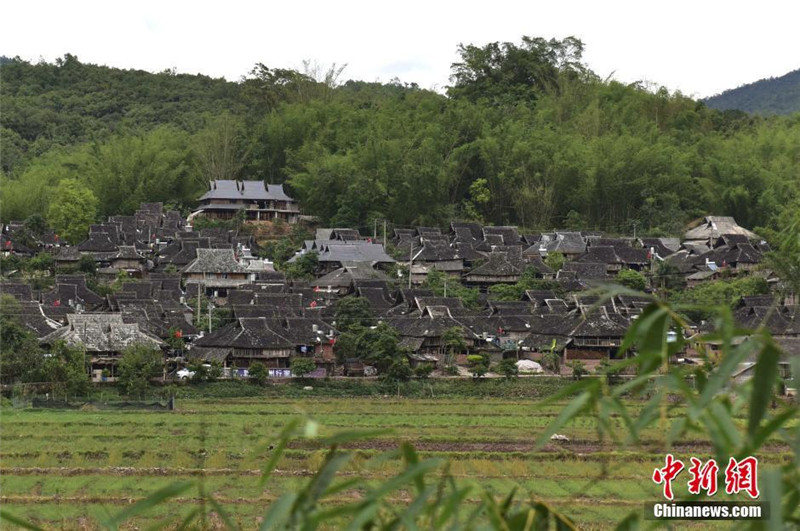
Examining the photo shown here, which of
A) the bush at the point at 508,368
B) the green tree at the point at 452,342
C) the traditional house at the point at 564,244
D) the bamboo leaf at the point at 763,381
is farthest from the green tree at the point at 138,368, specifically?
the bamboo leaf at the point at 763,381

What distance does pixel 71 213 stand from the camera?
2664 cm

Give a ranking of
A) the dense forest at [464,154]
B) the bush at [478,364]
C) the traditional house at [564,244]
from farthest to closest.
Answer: the dense forest at [464,154] → the traditional house at [564,244] → the bush at [478,364]

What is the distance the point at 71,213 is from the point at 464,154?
1118cm

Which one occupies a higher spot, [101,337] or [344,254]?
[344,254]

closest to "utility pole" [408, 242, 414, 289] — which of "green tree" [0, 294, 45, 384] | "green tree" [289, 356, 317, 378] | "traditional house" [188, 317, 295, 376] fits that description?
"traditional house" [188, 317, 295, 376]

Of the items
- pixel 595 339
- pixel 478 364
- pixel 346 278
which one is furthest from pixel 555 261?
pixel 478 364

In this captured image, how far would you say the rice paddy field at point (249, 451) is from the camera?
990 centimetres

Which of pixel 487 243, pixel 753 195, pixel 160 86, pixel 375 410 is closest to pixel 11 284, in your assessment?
pixel 375 410

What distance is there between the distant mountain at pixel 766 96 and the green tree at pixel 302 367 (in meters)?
54.2

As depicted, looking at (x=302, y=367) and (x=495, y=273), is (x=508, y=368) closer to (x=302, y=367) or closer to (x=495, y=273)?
(x=302, y=367)

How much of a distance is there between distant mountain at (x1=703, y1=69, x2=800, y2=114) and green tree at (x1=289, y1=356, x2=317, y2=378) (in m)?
54.2

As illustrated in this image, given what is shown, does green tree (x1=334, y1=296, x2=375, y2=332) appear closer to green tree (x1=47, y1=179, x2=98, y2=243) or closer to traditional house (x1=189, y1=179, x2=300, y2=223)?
green tree (x1=47, y1=179, x2=98, y2=243)

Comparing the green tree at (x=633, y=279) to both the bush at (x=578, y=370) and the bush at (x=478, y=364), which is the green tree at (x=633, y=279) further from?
the bush at (x=478, y=364)

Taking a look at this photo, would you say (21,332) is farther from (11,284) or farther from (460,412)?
(460,412)
